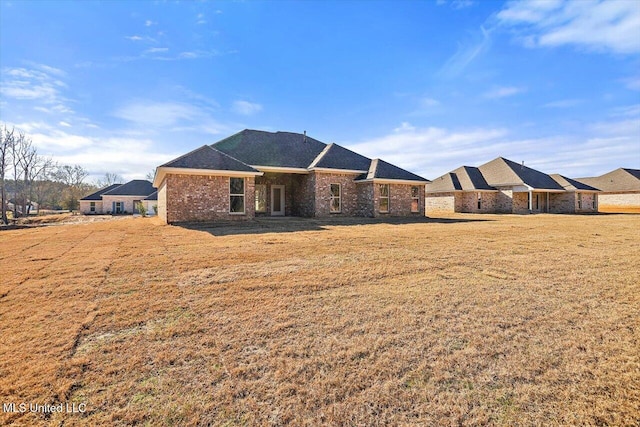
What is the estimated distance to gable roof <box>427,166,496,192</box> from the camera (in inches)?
1089

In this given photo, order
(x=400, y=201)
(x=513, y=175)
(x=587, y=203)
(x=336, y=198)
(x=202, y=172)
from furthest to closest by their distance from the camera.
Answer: (x=587, y=203), (x=513, y=175), (x=400, y=201), (x=336, y=198), (x=202, y=172)

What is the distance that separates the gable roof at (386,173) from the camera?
1786 centimetres

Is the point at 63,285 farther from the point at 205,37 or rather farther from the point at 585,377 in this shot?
the point at 205,37

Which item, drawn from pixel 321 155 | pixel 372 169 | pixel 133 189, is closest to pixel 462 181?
pixel 372 169

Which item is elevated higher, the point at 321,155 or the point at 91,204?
the point at 321,155

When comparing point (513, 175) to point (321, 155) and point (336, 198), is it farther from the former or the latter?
point (321, 155)

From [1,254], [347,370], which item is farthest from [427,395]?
[1,254]

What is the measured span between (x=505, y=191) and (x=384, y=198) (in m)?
16.1

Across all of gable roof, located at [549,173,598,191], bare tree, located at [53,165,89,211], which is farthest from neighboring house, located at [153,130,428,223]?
bare tree, located at [53,165,89,211]

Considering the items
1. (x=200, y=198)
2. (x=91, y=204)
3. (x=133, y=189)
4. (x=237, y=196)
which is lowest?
(x=200, y=198)

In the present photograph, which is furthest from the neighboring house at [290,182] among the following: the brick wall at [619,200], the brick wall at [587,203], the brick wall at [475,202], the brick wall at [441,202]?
the brick wall at [619,200]

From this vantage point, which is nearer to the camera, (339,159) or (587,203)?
(339,159)

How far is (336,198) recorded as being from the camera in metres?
18.1

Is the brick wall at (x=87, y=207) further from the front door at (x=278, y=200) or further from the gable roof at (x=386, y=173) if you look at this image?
the gable roof at (x=386, y=173)
